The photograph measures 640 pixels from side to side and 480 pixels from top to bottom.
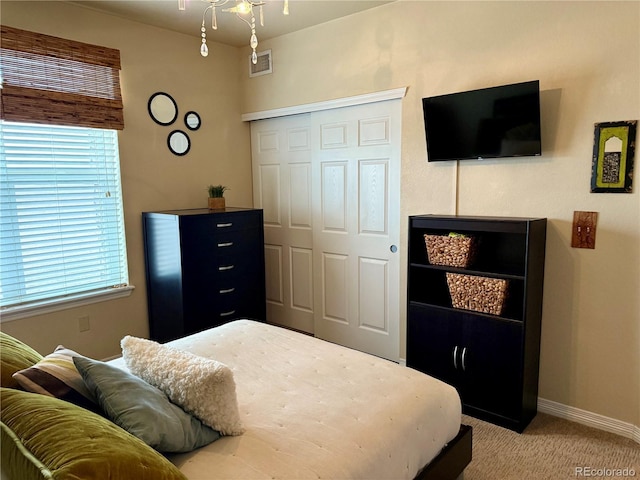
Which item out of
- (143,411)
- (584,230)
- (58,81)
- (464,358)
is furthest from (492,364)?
(58,81)

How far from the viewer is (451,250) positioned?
2732 millimetres

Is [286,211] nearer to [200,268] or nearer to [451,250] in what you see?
[200,268]

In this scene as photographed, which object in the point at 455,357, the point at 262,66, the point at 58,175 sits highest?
the point at 262,66

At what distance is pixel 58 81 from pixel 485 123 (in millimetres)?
2875

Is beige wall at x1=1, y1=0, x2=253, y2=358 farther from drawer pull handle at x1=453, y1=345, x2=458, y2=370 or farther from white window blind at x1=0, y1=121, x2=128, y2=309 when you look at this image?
drawer pull handle at x1=453, y1=345, x2=458, y2=370

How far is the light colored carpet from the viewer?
2186 millimetres

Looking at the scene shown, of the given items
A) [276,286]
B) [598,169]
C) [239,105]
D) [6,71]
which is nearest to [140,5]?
[6,71]

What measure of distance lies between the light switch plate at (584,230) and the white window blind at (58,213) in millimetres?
3190

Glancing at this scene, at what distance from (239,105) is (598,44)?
2.96m

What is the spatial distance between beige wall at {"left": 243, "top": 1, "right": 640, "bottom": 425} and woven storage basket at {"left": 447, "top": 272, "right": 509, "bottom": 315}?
36 centimetres

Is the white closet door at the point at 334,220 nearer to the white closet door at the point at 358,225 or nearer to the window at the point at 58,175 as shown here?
the white closet door at the point at 358,225

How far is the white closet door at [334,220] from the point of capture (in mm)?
3426

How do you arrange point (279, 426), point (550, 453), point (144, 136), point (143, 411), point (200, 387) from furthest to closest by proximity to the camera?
point (144, 136), point (550, 453), point (279, 426), point (200, 387), point (143, 411)
